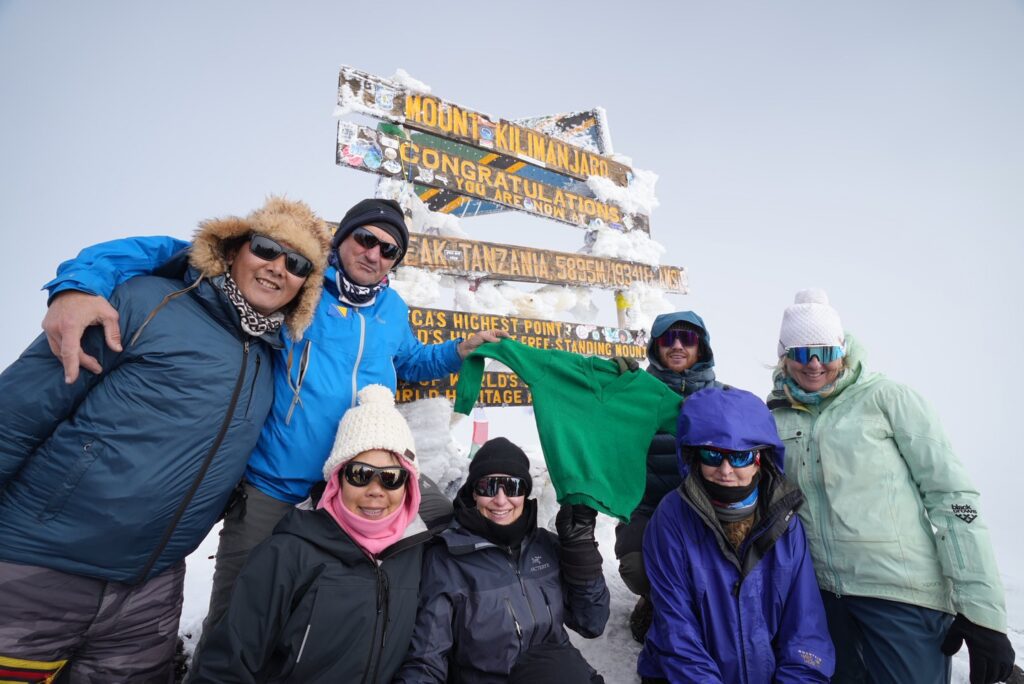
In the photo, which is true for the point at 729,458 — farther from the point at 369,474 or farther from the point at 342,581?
the point at 342,581

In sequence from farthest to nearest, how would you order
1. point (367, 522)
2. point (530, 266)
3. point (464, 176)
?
1. point (530, 266)
2. point (464, 176)
3. point (367, 522)

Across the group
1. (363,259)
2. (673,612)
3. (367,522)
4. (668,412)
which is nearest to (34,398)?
(367,522)

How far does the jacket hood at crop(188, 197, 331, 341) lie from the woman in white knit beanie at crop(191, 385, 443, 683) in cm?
69

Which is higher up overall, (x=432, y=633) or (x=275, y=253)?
(x=275, y=253)

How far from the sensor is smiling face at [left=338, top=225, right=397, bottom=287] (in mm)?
2982

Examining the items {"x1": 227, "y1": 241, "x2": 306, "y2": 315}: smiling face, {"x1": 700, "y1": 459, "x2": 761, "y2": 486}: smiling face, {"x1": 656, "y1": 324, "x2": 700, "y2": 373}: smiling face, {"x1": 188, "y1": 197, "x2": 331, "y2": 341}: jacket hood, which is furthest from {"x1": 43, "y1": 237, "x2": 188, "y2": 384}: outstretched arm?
{"x1": 656, "y1": 324, "x2": 700, "y2": 373}: smiling face

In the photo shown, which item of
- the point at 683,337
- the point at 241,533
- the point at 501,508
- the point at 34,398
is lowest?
the point at 241,533

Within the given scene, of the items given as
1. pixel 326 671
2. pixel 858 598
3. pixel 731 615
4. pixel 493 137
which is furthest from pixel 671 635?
pixel 493 137

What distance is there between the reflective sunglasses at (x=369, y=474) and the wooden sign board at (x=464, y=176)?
306 centimetres

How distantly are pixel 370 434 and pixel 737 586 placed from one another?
6.99 feet

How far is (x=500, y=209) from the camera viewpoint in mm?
6457

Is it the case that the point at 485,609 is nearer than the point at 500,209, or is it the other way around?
the point at 485,609

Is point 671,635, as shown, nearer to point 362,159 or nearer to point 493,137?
point 362,159

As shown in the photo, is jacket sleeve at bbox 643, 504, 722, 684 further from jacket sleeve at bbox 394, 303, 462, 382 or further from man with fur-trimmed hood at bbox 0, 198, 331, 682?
man with fur-trimmed hood at bbox 0, 198, 331, 682
